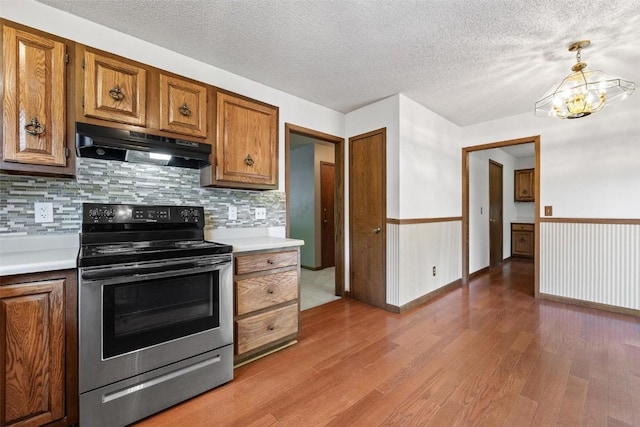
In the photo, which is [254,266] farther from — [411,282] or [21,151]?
[411,282]

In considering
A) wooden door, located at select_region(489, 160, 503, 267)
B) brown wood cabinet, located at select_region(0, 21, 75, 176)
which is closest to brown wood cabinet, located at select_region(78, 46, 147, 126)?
brown wood cabinet, located at select_region(0, 21, 75, 176)

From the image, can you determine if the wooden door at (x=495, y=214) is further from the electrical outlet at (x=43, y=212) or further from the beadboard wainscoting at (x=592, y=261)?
the electrical outlet at (x=43, y=212)

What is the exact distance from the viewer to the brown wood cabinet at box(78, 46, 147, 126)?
1.62 meters

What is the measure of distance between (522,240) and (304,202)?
4.86 m

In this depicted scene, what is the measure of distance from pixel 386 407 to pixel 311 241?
3.66m

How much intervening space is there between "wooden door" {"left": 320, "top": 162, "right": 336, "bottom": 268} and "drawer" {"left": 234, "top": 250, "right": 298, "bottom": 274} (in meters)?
2.96

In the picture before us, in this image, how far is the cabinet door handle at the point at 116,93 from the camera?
1676 millimetres

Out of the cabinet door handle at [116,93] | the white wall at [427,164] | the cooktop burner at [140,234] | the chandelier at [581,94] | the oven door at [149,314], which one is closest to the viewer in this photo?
the oven door at [149,314]

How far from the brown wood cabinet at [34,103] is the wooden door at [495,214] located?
19.1 ft

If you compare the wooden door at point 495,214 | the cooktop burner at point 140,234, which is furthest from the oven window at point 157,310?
the wooden door at point 495,214

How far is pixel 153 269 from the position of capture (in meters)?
1.49

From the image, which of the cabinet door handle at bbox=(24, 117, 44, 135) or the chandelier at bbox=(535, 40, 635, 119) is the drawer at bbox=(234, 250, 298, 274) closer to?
the cabinet door handle at bbox=(24, 117, 44, 135)

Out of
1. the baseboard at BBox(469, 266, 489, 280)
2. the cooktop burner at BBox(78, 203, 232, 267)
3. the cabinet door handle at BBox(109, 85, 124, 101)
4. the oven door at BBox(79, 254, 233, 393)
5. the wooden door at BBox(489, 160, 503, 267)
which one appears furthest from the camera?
the wooden door at BBox(489, 160, 503, 267)

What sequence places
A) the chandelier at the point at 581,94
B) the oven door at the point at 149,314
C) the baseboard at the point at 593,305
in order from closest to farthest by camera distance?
the oven door at the point at 149,314 → the chandelier at the point at 581,94 → the baseboard at the point at 593,305
